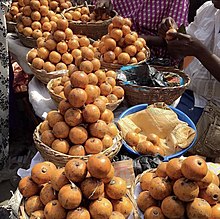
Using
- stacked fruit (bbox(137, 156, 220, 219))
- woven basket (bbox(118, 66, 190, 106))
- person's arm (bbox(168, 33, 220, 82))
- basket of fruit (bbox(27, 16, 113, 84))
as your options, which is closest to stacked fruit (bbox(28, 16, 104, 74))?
basket of fruit (bbox(27, 16, 113, 84))

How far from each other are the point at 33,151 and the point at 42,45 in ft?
4.42

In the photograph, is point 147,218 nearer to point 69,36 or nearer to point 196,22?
point 69,36

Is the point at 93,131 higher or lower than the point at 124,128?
higher

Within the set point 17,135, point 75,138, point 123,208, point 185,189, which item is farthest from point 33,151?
point 185,189

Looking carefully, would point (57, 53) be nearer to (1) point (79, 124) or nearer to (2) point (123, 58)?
(2) point (123, 58)

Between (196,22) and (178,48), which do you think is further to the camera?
(196,22)

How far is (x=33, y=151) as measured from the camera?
11.2 ft

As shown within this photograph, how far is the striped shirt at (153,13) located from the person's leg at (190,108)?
0.56m

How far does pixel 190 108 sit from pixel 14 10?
1.90 metres

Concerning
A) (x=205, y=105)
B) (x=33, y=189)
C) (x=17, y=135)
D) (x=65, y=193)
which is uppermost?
(x=65, y=193)

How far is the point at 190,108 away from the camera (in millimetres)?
2695

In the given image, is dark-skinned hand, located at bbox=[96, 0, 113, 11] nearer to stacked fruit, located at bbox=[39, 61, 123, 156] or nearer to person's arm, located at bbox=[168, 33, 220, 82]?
person's arm, located at bbox=[168, 33, 220, 82]

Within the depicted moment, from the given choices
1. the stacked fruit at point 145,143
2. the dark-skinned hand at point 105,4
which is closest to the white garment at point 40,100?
the stacked fruit at point 145,143

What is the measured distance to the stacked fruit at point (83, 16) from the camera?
3119 millimetres
